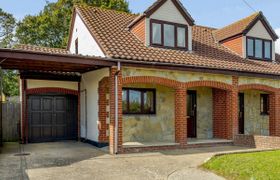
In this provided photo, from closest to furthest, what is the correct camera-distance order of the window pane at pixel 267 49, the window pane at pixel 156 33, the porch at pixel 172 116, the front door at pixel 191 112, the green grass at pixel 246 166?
1. the green grass at pixel 246 166
2. the porch at pixel 172 116
3. the window pane at pixel 156 33
4. the front door at pixel 191 112
5. the window pane at pixel 267 49

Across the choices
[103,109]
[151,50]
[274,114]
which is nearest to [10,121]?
[103,109]

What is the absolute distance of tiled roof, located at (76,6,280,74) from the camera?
12.4 meters

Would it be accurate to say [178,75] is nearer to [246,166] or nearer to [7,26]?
[246,166]

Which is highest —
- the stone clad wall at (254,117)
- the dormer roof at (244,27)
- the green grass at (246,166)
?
the dormer roof at (244,27)

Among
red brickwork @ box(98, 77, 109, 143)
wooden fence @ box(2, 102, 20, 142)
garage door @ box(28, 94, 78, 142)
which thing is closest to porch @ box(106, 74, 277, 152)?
red brickwork @ box(98, 77, 109, 143)

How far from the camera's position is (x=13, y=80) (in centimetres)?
3503

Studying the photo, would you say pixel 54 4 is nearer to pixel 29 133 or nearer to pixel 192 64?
pixel 29 133

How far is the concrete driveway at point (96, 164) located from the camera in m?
8.16

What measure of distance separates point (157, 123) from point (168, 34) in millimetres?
4095

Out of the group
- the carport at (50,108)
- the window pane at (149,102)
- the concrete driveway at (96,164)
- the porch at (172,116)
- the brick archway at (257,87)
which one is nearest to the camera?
the concrete driveway at (96,164)

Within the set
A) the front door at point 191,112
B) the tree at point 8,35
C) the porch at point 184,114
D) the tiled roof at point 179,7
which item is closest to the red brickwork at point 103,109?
the porch at point 184,114

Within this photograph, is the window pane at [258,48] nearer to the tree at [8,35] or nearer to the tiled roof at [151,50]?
the tiled roof at [151,50]

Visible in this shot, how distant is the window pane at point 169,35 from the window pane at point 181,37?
0.96 ft

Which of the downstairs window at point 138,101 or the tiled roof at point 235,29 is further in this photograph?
the tiled roof at point 235,29
